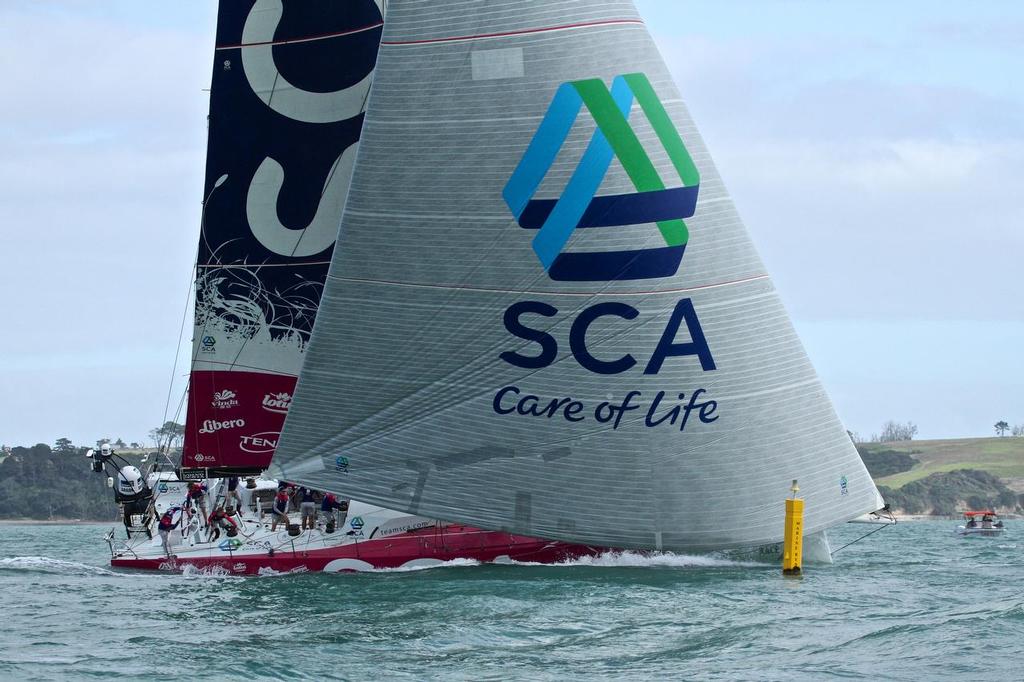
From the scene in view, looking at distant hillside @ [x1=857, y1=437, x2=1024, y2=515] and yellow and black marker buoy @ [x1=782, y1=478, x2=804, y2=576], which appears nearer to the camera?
yellow and black marker buoy @ [x1=782, y1=478, x2=804, y2=576]

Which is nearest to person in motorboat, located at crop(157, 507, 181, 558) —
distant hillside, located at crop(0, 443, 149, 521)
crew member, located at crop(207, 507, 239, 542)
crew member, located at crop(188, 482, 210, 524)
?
crew member, located at crop(188, 482, 210, 524)

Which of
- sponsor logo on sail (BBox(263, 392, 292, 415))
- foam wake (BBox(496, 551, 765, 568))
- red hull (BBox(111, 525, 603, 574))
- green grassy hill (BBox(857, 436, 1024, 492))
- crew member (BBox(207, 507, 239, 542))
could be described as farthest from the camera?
green grassy hill (BBox(857, 436, 1024, 492))

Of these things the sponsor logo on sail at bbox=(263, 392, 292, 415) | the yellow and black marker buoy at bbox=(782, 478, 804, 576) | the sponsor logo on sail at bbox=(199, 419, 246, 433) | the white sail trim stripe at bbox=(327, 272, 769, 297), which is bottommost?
the yellow and black marker buoy at bbox=(782, 478, 804, 576)

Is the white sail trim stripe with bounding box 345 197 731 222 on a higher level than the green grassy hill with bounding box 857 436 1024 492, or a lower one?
lower

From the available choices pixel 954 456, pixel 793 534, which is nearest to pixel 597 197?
pixel 793 534

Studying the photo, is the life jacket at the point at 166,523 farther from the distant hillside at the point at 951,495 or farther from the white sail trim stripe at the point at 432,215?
the distant hillside at the point at 951,495

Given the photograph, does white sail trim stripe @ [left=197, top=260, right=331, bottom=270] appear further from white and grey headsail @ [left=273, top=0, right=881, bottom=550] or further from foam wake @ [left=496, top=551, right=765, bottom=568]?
foam wake @ [left=496, top=551, right=765, bottom=568]

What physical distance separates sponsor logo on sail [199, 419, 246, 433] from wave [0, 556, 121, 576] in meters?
3.04

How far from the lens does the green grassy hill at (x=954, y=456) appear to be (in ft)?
350

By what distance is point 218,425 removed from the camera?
88.3ft

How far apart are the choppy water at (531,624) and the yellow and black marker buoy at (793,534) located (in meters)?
0.36

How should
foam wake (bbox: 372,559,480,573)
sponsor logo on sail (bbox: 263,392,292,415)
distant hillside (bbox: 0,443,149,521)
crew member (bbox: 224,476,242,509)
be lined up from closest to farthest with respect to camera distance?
foam wake (bbox: 372,559,480,573), sponsor logo on sail (bbox: 263,392,292,415), crew member (bbox: 224,476,242,509), distant hillside (bbox: 0,443,149,521)

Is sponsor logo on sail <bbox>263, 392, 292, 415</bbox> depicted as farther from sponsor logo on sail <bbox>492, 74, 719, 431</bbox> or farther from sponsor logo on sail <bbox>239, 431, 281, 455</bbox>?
sponsor logo on sail <bbox>492, 74, 719, 431</bbox>

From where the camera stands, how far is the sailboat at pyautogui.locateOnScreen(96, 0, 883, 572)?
21047 millimetres
